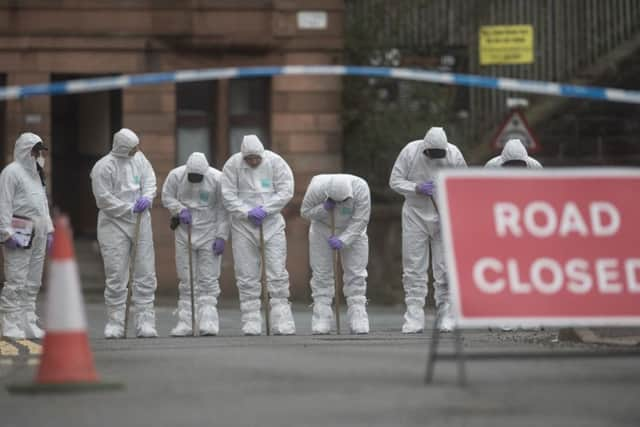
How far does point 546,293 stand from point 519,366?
1.23m

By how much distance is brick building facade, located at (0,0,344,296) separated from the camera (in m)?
25.6

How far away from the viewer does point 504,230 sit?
10.0m

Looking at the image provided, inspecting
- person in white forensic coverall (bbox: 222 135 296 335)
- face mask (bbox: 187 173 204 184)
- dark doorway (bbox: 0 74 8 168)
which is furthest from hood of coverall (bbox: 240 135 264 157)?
dark doorway (bbox: 0 74 8 168)

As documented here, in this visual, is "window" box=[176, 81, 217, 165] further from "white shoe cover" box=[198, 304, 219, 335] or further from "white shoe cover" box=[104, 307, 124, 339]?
"white shoe cover" box=[104, 307, 124, 339]

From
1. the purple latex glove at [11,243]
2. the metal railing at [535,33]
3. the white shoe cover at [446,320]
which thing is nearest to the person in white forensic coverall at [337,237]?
the white shoe cover at [446,320]

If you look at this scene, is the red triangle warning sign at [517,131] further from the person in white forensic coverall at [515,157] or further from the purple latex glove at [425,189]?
the purple latex glove at [425,189]

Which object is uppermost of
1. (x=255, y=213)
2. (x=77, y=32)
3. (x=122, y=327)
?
(x=77, y=32)

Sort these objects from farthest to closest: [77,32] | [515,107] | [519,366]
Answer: [77,32] → [515,107] → [519,366]

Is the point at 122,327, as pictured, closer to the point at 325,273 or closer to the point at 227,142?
the point at 325,273

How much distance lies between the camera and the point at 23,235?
17031 mm

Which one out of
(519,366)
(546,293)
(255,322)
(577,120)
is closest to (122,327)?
(255,322)

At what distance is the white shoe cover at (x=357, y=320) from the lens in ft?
54.1

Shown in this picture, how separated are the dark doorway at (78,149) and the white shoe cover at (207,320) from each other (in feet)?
34.3

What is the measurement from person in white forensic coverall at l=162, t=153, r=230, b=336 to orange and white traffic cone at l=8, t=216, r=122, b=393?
7.43m
